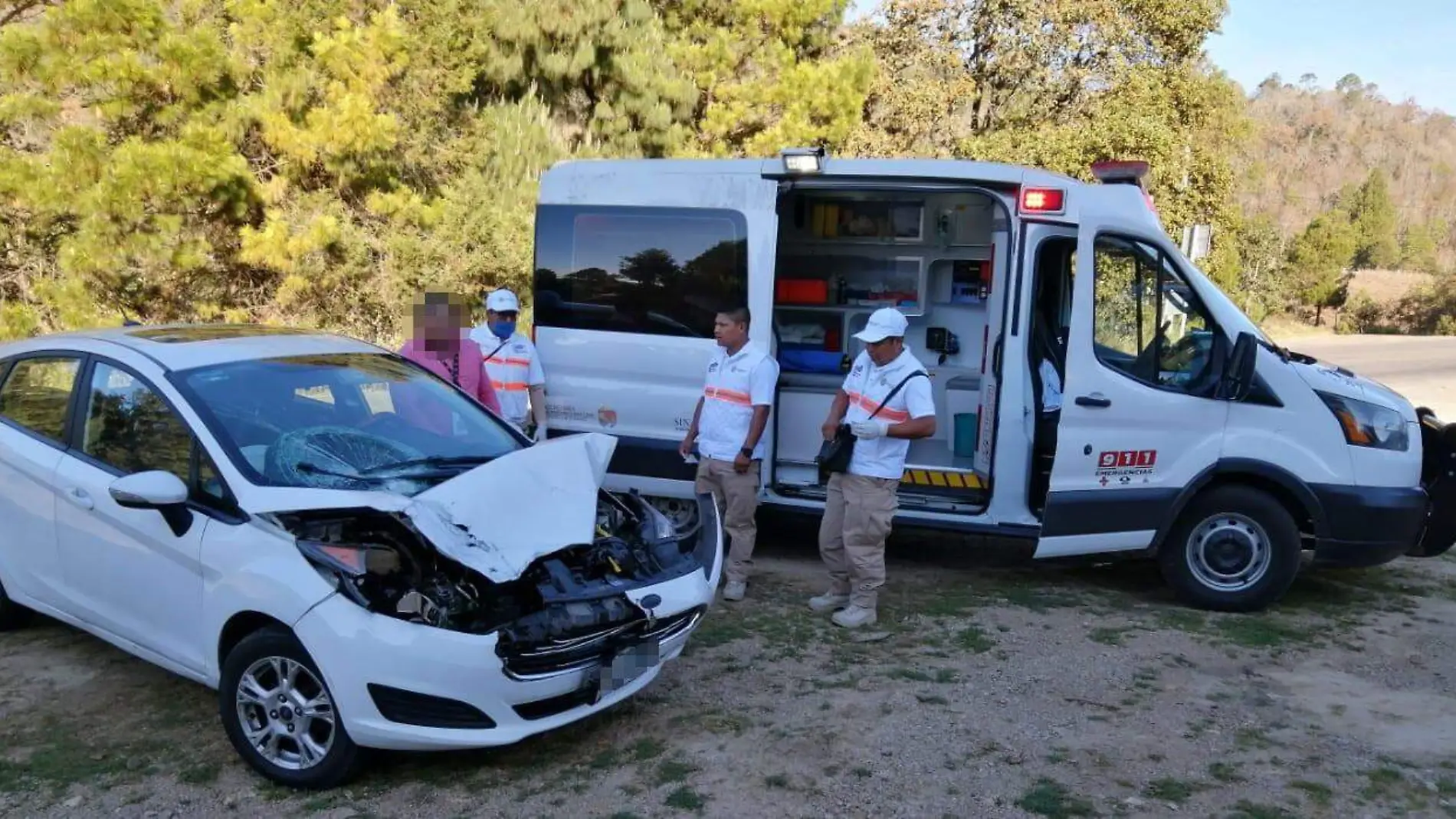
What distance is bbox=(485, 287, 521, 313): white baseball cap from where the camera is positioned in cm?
641

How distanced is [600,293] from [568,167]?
861mm

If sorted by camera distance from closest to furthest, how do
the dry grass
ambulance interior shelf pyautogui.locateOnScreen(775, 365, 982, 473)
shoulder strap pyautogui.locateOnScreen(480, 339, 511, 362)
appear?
shoulder strap pyautogui.locateOnScreen(480, 339, 511, 362) < ambulance interior shelf pyautogui.locateOnScreen(775, 365, 982, 473) < the dry grass

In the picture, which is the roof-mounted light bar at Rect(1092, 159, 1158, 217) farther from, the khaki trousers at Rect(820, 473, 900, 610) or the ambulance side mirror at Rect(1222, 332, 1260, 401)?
the khaki trousers at Rect(820, 473, 900, 610)

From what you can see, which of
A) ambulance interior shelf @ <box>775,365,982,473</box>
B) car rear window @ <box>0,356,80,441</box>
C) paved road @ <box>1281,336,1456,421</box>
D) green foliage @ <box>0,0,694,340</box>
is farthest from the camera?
paved road @ <box>1281,336,1456,421</box>

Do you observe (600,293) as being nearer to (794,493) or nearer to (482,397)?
(482,397)

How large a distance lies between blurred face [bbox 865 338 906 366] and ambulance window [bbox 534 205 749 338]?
4.29ft

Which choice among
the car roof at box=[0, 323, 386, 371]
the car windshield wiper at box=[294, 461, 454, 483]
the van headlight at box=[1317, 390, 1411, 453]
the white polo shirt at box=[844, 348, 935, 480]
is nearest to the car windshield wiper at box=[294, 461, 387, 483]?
the car windshield wiper at box=[294, 461, 454, 483]

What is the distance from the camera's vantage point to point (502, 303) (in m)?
6.47

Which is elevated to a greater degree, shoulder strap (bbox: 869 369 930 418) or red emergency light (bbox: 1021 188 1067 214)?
red emergency light (bbox: 1021 188 1067 214)

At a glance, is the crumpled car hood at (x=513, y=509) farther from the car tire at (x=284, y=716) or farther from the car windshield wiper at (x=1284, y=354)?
the car windshield wiper at (x=1284, y=354)

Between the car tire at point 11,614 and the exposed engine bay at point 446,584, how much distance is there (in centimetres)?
234

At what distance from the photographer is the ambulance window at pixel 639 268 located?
21.0ft

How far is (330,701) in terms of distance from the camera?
3514 millimetres

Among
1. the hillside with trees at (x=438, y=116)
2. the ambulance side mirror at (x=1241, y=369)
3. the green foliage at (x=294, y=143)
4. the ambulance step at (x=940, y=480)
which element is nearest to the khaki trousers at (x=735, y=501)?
the ambulance step at (x=940, y=480)
